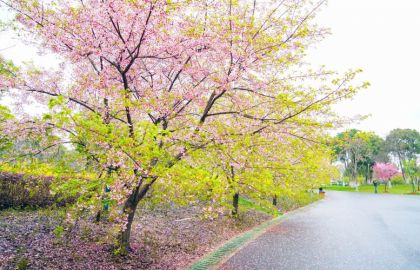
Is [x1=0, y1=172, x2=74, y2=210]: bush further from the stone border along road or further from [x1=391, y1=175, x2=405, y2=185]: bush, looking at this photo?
[x1=391, y1=175, x2=405, y2=185]: bush

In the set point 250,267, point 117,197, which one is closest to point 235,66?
point 117,197

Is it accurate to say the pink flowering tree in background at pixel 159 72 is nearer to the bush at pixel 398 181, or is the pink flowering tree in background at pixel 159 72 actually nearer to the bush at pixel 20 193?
the bush at pixel 20 193

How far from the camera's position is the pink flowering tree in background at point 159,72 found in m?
5.92

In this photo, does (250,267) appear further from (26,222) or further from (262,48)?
(26,222)

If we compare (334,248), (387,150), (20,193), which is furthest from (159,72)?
(387,150)

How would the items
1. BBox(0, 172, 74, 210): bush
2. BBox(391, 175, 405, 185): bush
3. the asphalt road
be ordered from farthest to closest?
1. BBox(391, 175, 405, 185): bush
2. BBox(0, 172, 74, 210): bush
3. the asphalt road

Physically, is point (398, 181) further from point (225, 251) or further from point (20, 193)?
point (20, 193)

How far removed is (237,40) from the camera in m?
6.50

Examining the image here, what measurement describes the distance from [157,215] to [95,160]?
7.04m

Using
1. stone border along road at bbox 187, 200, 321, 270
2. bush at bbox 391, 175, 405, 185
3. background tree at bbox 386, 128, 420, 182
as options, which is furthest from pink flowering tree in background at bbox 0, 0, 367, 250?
bush at bbox 391, 175, 405, 185

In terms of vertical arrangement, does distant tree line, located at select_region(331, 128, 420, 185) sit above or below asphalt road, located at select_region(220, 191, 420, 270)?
above

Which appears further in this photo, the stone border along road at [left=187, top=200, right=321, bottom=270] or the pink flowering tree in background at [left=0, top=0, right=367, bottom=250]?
the stone border along road at [left=187, top=200, right=321, bottom=270]

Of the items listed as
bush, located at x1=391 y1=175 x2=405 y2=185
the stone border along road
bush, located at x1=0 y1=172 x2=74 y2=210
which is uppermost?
bush, located at x1=391 y1=175 x2=405 y2=185

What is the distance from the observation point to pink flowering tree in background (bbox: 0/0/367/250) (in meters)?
5.92
